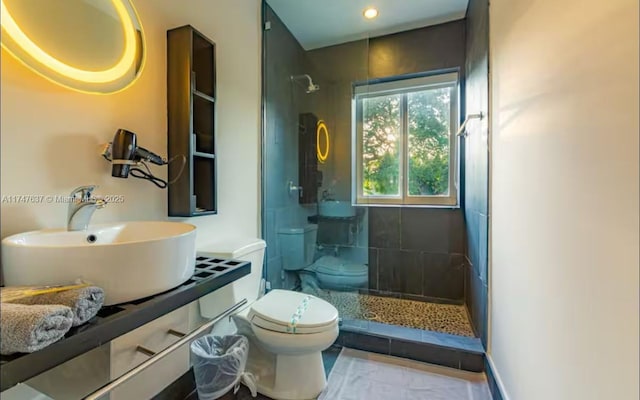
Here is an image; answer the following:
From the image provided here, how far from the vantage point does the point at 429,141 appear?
2.64 metres

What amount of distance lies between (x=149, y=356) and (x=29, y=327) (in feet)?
2.21

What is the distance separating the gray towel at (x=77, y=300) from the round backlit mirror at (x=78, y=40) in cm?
61

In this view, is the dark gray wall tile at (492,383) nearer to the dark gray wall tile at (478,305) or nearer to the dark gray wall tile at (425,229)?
the dark gray wall tile at (478,305)

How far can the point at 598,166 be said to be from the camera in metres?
0.65

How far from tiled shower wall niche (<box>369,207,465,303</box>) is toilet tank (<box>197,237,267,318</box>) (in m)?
1.36

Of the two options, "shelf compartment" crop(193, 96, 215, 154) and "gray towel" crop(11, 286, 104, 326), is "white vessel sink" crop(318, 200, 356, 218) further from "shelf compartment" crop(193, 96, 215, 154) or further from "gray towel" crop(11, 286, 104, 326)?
"gray towel" crop(11, 286, 104, 326)

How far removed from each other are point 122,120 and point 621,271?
1581mm

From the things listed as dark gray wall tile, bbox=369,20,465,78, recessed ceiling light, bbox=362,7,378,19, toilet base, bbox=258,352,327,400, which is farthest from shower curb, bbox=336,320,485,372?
recessed ceiling light, bbox=362,7,378,19

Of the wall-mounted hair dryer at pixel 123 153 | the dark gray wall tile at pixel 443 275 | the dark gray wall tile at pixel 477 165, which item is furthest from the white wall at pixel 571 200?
the wall-mounted hair dryer at pixel 123 153

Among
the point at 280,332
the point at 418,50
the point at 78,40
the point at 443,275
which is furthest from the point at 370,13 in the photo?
the point at 280,332

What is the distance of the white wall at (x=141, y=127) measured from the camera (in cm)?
79

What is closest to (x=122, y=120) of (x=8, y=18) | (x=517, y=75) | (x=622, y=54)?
(x=8, y=18)

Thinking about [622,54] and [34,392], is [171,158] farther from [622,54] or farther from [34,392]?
[622,54]

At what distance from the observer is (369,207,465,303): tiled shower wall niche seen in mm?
2498
